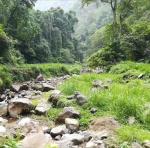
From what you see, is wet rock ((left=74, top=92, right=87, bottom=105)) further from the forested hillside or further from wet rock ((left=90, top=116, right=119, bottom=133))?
the forested hillside

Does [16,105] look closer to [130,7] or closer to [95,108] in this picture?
[95,108]

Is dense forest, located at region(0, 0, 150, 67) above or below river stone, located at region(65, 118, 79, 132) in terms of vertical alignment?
above

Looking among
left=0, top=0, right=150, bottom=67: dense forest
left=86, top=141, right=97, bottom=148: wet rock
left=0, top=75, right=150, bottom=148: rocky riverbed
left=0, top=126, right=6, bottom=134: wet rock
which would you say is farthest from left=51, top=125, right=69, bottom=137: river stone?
left=0, top=0, right=150, bottom=67: dense forest

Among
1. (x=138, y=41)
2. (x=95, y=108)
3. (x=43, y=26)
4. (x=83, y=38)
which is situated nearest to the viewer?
(x=95, y=108)

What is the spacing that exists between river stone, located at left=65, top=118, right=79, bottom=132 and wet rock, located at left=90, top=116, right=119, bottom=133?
35cm

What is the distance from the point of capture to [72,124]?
5660 mm

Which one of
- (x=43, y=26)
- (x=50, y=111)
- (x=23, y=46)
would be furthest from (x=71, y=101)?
(x=43, y=26)

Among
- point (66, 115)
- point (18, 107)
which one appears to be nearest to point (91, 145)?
point (66, 115)

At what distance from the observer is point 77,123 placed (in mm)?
5727

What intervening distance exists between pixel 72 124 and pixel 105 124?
2.53 feet

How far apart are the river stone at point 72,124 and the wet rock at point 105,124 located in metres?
0.35

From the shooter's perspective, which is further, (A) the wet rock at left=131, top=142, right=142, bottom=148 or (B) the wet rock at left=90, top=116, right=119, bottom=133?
(B) the wet rock at left=90, top=116, right=119, bottom=133

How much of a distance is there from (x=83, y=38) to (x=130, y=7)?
6540 centimetres

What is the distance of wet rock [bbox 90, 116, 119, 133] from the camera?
5.30 meters
